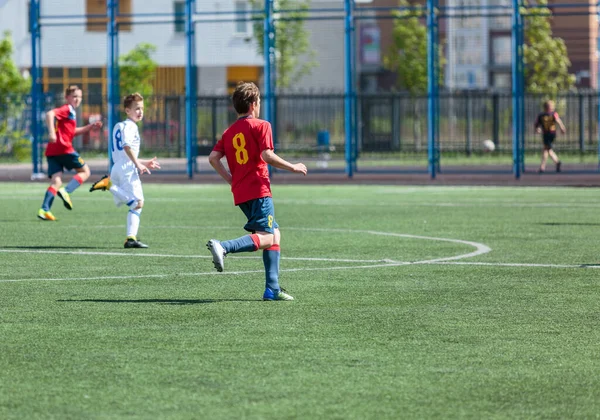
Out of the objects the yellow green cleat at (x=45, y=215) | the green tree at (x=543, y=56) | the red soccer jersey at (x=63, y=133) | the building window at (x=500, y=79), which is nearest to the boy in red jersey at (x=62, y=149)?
the red soccer jersey at (x=63, y=133)

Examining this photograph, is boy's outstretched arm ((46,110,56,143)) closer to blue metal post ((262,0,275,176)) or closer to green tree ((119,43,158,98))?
blue metal post ((262,0,275,176))

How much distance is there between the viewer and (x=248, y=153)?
10.1 metres

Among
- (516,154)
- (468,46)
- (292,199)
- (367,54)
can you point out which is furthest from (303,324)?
(367,54)

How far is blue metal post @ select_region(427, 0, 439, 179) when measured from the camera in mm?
32812

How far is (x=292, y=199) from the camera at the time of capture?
25.3 meters

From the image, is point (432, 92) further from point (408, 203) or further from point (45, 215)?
point (45, 215)

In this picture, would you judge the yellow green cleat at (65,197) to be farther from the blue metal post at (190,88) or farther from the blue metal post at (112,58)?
the blue metal post at (112,58)

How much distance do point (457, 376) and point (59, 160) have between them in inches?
544

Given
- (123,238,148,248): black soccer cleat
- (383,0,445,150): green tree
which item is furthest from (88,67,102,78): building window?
(123,238,148,248): black soccer cleat

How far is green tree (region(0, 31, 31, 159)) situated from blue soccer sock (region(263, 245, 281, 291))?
3056 cm

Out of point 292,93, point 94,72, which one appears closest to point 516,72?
point 292,93

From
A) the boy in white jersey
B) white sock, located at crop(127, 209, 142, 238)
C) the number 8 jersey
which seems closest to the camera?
white sock, located at crop(127, 209, 142, 238)

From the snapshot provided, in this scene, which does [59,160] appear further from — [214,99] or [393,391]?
[214,99]

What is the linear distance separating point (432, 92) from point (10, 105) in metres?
15.1
